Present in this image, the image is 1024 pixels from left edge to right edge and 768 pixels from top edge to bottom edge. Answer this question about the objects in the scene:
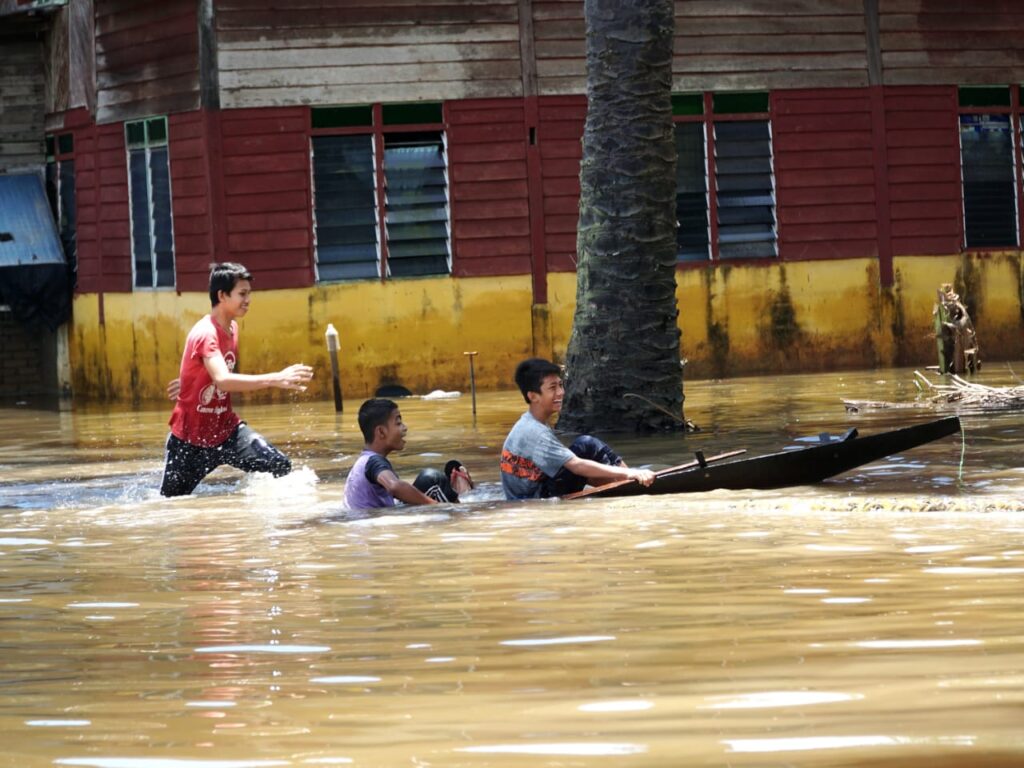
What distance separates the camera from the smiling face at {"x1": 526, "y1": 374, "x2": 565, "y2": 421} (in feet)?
33.3

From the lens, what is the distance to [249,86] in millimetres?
20516

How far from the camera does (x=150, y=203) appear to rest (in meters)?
21.9

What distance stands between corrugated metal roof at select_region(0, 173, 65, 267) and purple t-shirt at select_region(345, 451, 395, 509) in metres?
14.2

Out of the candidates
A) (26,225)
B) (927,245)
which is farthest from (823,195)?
(26,225)

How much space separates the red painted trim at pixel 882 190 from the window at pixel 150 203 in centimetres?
846

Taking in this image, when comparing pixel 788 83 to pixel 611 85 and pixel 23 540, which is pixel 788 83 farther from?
pixel 23 540

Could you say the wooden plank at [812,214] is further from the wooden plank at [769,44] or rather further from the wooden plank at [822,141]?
the wooden plank at [769,44]

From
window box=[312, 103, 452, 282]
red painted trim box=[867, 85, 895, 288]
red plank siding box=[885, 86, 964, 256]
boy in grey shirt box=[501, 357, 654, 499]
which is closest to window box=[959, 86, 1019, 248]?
red plank siding box=[885, 86, 964, 256]

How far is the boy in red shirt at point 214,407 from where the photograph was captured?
1088 cm

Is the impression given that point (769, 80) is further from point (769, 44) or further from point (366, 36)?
point (366, 36)

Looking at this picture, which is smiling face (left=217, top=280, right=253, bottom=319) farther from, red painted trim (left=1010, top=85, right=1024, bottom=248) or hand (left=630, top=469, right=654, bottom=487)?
red painted trim (left=1010, top=85, right=1024, bottom=248)

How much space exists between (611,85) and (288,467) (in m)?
5.26

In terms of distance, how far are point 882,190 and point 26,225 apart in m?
10.9

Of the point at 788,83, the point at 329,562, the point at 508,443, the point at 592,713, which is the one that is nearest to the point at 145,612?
the point at 329,562
